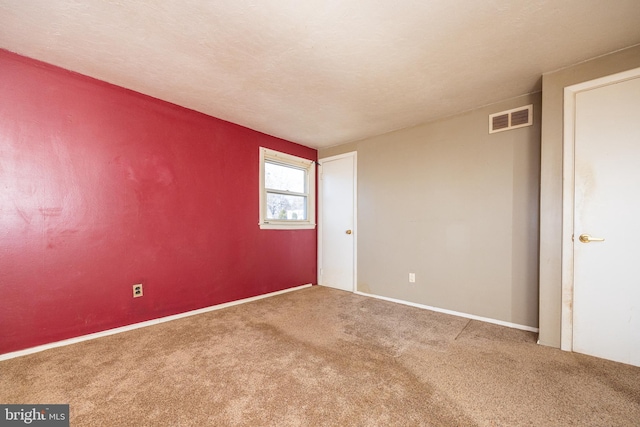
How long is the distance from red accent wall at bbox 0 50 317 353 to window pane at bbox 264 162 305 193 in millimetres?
476

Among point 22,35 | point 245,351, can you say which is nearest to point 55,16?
point 22,35

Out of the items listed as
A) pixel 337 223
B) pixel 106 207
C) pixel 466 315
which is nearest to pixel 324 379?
pixel 466 315

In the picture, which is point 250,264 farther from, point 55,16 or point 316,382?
point 55,16

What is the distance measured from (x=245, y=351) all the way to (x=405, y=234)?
2408mm

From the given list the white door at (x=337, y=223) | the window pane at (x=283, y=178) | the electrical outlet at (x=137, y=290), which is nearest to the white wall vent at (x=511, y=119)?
the white door at (x=337, y=223)

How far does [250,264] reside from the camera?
3.51 meters

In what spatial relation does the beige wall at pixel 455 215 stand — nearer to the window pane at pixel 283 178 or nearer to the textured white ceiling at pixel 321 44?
the textured white ceiling at pixel 321 44

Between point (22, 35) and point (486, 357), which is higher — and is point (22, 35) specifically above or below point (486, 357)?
above

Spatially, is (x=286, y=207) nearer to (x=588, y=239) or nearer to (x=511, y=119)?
(x=511, y=119)

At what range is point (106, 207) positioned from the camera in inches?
93.3

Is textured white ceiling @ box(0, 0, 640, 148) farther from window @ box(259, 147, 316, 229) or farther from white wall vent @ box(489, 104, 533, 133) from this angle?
window @ box(259, 147, 316, 229)

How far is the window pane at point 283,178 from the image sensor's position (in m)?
3.85

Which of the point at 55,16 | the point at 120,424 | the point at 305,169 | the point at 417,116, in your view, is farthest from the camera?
the point at 305,169

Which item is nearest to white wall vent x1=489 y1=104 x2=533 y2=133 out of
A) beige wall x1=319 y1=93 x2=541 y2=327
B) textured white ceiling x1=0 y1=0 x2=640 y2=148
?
beige wall x1=319 y1=93 x2=541 y2=327
